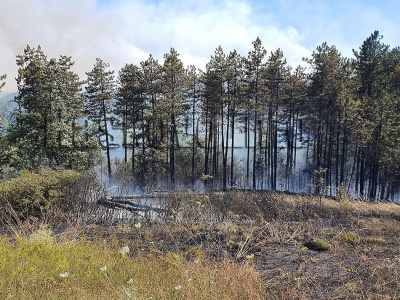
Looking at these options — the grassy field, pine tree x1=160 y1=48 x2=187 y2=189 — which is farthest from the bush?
pine tree x1=160 y1=48 x2=187 y2=189

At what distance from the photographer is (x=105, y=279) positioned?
3.73m

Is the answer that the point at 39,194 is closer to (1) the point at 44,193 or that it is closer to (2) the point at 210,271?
(1) the point at 44,193

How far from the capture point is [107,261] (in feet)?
14.3

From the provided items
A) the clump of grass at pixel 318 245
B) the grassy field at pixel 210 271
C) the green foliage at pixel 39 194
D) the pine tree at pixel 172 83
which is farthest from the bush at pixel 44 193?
the pine tree at pixel 172 83

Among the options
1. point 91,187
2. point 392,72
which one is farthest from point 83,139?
point 392,72

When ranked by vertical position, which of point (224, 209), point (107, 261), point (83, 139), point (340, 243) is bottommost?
point (224, 209)

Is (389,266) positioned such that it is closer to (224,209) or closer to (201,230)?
(201,230)

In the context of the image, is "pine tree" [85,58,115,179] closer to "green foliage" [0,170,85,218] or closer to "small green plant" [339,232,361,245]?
"green foliage" [0,170,85,218]

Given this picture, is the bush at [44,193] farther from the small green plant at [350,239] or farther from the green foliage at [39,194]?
the small green plant at [350,239]

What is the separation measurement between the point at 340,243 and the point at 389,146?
2580 centimetres

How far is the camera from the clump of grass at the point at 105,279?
3.26 metres

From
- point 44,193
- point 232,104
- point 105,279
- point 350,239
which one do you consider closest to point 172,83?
point 232,104

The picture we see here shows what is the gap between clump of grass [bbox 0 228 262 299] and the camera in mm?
3258

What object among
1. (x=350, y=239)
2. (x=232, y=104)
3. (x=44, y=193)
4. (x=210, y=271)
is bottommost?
(x=350, y=239)
